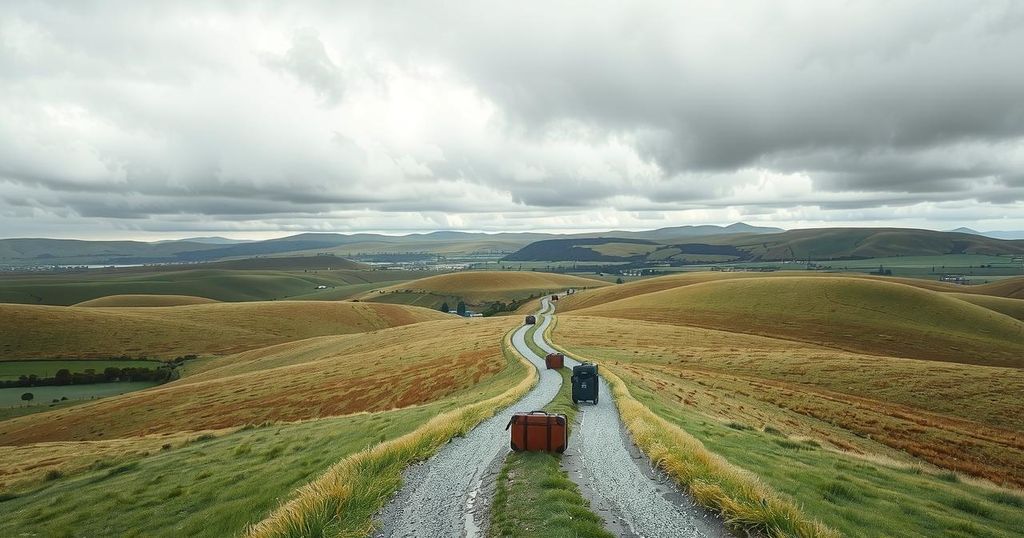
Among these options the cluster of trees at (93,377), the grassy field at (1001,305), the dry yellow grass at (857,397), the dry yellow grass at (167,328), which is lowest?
the cluster of trees at (93,377)

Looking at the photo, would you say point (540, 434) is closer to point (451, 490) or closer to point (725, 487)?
point (451, 490)

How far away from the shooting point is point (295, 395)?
45500mm

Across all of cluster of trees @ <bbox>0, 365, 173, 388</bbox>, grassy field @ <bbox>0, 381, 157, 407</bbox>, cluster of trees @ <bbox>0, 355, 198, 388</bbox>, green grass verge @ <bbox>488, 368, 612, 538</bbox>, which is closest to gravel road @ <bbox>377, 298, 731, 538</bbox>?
green grass verge @ <bbox>488, 368, 612, 538</bbox>

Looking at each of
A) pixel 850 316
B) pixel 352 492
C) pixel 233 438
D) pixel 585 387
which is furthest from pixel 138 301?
pixel 850 316

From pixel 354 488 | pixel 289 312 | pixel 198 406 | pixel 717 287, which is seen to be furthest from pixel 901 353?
pixel 289 312

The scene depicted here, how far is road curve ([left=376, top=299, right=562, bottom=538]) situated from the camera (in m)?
10.8

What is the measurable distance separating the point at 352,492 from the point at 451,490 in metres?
2.66

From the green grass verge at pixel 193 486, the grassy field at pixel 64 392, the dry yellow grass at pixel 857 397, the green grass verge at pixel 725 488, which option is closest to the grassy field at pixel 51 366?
the grassy field at pixel 64 392

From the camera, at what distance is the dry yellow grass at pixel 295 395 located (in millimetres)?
40906

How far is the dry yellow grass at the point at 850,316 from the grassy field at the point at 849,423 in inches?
346

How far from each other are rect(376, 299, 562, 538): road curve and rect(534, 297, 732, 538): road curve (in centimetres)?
268

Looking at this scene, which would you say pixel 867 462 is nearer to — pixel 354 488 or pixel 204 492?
pixel 354 488

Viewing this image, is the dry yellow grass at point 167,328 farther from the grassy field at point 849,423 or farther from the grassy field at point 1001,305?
the grassy field at point 1001,305

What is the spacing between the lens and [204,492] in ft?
57.7
